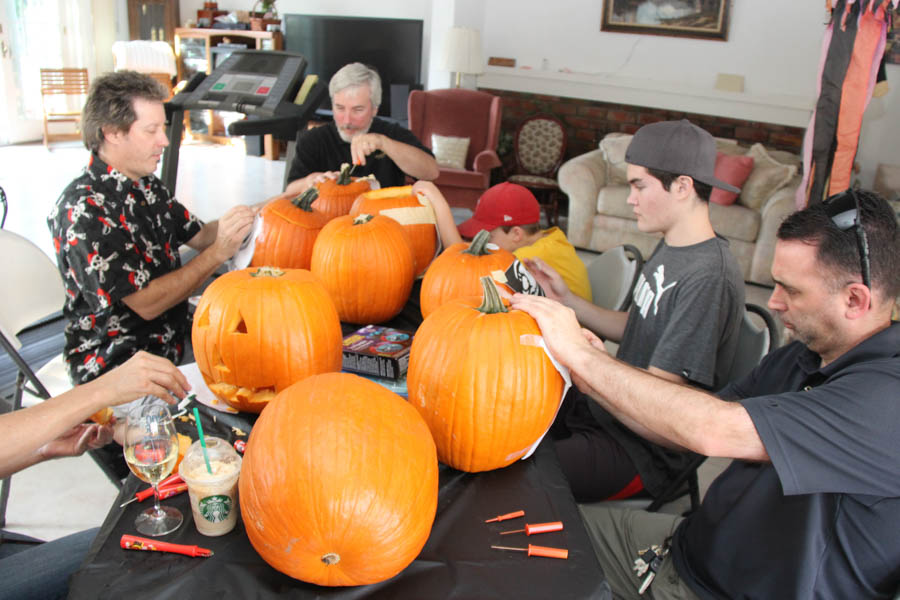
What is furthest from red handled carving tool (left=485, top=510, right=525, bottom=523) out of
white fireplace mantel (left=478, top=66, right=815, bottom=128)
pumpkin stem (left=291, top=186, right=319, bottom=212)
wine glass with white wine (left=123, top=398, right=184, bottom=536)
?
white fireplace mantel (left=478, top=66, right=815, bottom=128)

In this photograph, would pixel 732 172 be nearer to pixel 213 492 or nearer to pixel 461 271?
pixel 461 271

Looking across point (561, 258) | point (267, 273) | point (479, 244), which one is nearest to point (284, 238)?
point (267, 273)

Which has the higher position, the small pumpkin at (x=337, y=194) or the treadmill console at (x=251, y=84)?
the treadmill console at (x=251, y=84)

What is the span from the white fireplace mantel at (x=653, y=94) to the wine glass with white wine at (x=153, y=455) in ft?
23.0

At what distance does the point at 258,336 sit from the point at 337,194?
3.40ft

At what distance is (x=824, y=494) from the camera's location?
1.19 m

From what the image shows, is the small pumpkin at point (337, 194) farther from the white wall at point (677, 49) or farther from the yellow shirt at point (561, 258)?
the white wall at point (677, 49)

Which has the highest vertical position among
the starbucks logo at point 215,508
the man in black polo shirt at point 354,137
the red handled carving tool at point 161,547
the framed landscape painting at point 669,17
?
the framed landscape painting at point 669,17

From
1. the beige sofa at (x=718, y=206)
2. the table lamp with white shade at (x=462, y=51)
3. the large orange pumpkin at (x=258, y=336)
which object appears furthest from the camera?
the table lamp with white shade at (x=462, y=51)

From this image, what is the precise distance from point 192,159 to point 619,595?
9299 millimetres

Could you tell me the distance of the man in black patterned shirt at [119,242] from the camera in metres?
1.91

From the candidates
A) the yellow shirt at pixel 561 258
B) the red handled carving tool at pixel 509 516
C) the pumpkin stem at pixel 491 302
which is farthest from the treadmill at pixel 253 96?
the red handled carving tool at pixel 509 516

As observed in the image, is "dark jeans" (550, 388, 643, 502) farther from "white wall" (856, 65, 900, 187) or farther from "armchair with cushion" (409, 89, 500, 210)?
"white wall" (856, 65, 900, 187)

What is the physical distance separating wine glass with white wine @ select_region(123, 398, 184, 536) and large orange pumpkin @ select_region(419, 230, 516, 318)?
0.83 m
